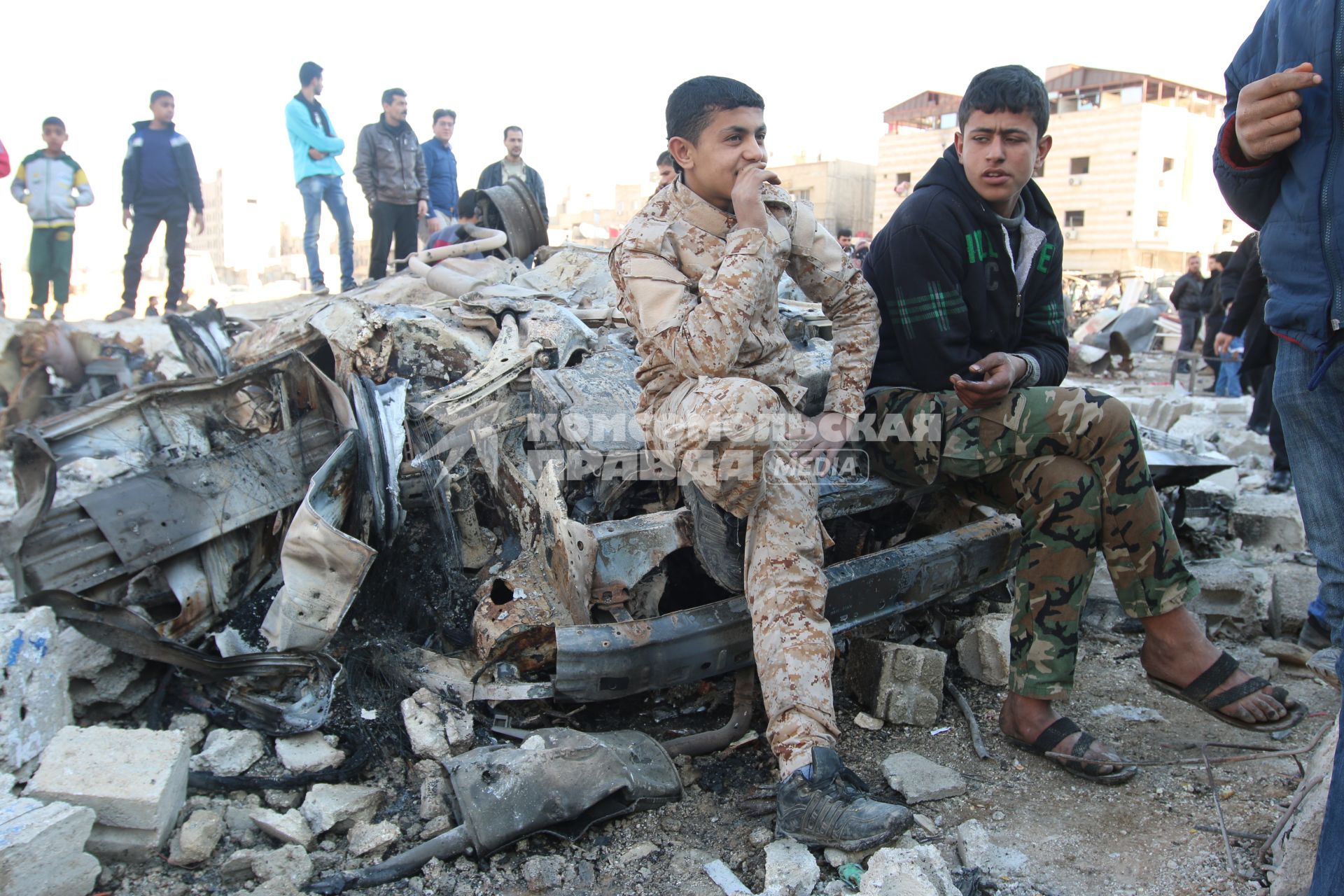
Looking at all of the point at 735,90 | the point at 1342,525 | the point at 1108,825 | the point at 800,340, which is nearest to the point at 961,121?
the point at 735,90

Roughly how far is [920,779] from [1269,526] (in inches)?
125

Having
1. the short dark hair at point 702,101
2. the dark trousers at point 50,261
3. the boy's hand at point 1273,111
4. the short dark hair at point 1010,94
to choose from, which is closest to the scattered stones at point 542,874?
the short dark hair at point 702,101

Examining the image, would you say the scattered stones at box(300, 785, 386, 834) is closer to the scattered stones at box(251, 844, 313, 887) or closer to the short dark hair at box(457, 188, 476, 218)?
the scattered stones at box(251, 844, 313, 887)

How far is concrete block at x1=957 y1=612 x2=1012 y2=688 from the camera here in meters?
2.95

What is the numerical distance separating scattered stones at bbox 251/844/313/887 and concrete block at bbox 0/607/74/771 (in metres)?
0.73

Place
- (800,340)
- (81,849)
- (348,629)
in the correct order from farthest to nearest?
(800,340)
(348,629)
(81,849)

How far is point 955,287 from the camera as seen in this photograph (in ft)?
9.00

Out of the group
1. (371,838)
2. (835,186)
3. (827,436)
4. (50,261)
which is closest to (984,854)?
(827,436)

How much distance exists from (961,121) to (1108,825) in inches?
84.8

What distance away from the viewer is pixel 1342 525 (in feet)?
6.57

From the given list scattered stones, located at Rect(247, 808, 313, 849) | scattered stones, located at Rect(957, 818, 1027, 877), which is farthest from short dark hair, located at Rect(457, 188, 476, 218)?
scattered stones, located at Rect(957, 818, 1027, 877)

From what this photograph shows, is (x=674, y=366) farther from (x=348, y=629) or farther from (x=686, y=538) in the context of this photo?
(x=348, y=629)

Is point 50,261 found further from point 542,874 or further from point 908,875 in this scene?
point 908,875

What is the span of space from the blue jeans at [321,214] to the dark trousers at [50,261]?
243 cm
